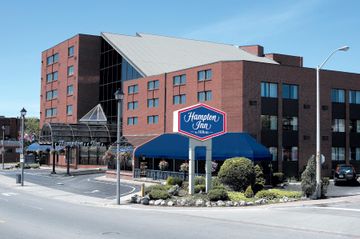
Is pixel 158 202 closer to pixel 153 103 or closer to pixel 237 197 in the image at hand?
pixel 237 197

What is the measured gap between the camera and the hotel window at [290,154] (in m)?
49.8

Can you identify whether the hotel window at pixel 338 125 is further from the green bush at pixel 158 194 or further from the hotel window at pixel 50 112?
the hotel window at pixel 50 112

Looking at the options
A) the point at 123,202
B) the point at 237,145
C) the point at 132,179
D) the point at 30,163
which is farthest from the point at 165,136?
the point at 30,163

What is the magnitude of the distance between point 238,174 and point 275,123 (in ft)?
59.1

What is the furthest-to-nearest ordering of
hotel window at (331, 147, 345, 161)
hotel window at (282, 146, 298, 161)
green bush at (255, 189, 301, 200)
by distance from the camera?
1. hotel window at (331, 147, 345, 161)
2. hotel window at (282, 146, 298, 161)
3. green bush at (255, 189, 301, 200)

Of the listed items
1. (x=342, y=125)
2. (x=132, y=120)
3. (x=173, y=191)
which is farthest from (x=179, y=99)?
(x=173, y=191)

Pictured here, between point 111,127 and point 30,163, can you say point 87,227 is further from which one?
point 30,163

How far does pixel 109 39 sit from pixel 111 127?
13.2 m

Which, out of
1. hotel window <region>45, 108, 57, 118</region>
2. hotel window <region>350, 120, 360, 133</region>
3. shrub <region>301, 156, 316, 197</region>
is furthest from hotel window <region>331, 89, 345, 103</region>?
hotel window <region>45, 108, 57, 118</region>

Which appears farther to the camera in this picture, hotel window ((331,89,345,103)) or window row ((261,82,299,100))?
hotel window ((331,89,345,103))

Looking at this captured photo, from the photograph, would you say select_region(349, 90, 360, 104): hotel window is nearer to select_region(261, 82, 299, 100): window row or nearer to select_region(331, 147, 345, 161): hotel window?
select_region(331, 147, 345, 161): hotel window

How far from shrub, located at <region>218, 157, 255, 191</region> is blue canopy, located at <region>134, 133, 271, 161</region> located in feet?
31.2

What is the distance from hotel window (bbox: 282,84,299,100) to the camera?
5012cm

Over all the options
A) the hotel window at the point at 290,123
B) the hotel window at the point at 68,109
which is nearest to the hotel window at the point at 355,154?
the hotel window at the point at 290,123
